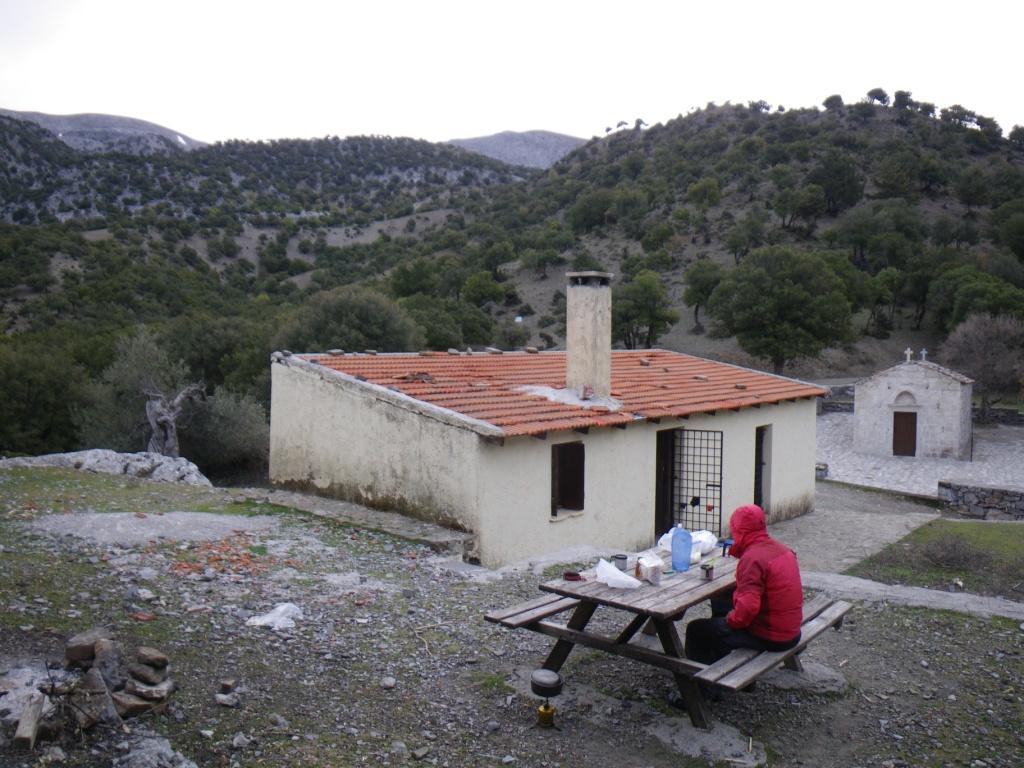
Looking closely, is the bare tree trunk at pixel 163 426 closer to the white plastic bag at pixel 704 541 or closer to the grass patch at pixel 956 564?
the grass patch at pixel 956 564

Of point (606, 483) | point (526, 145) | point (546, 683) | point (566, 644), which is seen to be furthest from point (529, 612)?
point (526, 145)

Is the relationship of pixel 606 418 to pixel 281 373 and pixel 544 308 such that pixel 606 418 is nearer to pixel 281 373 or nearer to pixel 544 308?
pixel 281 373

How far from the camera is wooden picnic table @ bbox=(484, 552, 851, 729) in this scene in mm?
4695

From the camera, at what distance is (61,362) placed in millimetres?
27969

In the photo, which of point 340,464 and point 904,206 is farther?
point 904,206

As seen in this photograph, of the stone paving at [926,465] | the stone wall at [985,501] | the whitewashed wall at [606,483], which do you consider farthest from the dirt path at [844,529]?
the stone paving at [926,465]

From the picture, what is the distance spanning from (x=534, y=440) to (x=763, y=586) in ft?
19.7

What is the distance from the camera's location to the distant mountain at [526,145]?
4899 inches

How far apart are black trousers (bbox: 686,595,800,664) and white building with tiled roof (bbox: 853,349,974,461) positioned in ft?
83.7

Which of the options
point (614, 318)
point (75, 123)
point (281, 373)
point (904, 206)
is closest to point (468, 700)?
point (281, 373)

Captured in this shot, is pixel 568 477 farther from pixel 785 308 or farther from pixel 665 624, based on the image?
pixel 785 308

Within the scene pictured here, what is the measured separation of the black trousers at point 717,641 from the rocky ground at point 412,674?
405 millimetres

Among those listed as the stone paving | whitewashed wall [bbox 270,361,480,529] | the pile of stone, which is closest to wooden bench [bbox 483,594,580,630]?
the pile of stone

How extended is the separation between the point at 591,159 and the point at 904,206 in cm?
3280
